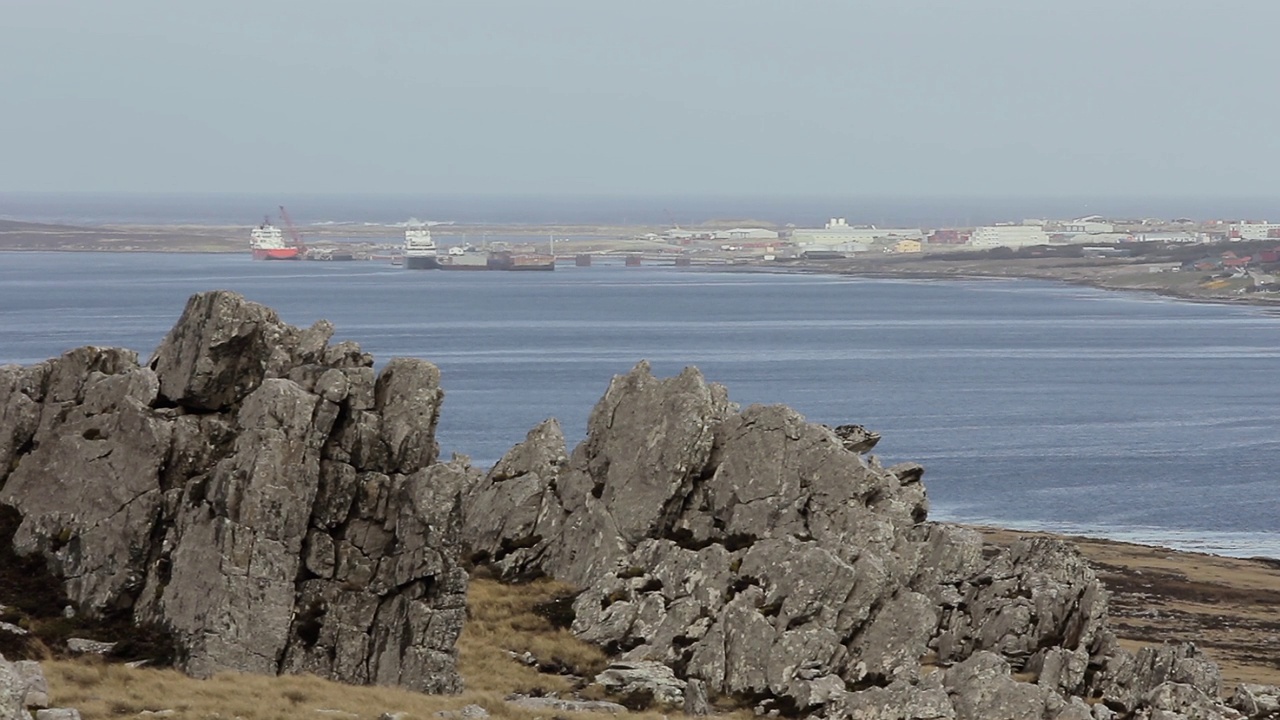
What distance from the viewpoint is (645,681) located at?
27266 millimetres

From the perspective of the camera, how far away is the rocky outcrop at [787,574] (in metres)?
28.0

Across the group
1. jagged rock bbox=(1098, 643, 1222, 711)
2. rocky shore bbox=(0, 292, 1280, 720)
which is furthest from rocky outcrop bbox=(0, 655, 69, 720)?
jagged rock bbox=(1098, 643, 1222, 711)

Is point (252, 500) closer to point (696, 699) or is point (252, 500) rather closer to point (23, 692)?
point (696, 699)

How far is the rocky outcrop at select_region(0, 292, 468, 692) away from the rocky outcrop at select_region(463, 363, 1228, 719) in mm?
4606

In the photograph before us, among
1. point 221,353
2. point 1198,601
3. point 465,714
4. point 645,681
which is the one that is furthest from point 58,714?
point 1198,601

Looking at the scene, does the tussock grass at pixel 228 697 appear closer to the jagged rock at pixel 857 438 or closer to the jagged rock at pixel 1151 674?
the jagged rock at pixel 1151 674

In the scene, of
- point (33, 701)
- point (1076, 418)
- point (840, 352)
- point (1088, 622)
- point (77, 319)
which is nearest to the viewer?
point (33, 701)

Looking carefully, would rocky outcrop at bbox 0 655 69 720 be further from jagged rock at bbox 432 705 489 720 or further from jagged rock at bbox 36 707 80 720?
jagged rock at bbox 432 705 489 720

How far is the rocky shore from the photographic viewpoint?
25.5 meters

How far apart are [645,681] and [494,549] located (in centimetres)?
651

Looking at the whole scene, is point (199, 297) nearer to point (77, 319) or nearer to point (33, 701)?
point (33, 701)

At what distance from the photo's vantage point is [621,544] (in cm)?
3181

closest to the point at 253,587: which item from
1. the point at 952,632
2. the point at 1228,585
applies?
the point at 952,632

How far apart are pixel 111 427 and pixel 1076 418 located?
98.6 metres
